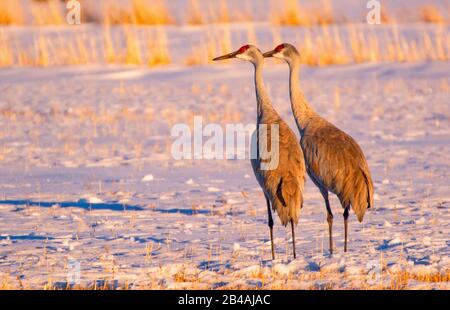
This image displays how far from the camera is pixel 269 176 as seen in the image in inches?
272

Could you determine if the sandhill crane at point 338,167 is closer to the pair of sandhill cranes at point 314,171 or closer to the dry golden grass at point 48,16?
the pair of sandhill cranes at point 314,171

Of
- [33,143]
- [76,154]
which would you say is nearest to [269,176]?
[76,154]

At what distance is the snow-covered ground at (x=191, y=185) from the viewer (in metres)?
6.36

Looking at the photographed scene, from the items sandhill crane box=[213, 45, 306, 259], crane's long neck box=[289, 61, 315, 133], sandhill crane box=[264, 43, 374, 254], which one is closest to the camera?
Result: sandhill crane box=[213, 45, 306, 259]

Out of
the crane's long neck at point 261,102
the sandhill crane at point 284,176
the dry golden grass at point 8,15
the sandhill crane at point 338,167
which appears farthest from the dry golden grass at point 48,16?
the sandhill crane at point 284,176

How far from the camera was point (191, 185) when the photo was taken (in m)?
9.95

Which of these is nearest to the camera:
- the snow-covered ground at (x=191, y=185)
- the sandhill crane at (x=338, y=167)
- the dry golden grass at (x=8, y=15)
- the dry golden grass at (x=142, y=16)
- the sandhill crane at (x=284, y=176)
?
the snow-covered ground at (x=191, y=185)

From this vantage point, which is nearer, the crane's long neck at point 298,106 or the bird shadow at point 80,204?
the crane's long neck at point 298,106

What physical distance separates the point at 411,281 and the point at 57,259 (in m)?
2.41

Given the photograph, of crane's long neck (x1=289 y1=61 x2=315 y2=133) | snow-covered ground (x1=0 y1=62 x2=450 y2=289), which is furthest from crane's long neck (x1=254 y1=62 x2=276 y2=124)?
snow-covered ground (x1=0 y1=62 x2=450 y2=289)

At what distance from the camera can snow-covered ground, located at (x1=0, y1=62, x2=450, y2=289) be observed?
636 centimetres

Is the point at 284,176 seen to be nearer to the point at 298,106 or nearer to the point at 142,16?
the point at 298,106

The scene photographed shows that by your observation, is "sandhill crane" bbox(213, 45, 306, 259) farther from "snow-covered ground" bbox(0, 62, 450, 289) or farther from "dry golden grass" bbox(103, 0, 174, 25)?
"dry golden grass" bbox(103, 0, 174, 25)

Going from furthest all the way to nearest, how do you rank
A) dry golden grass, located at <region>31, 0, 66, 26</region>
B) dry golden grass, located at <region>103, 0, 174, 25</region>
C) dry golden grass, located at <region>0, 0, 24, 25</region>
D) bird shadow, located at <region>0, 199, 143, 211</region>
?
dry golden grass, located at <region>0, 0, 24, 25</region> < dry golden grass, located at <region>31, 0, 66, 26</region> < dry golden grass, located at <region>103, 0, 174, 25</region> < bird shadow, located at <region>0, 199, 143, 211</region>
